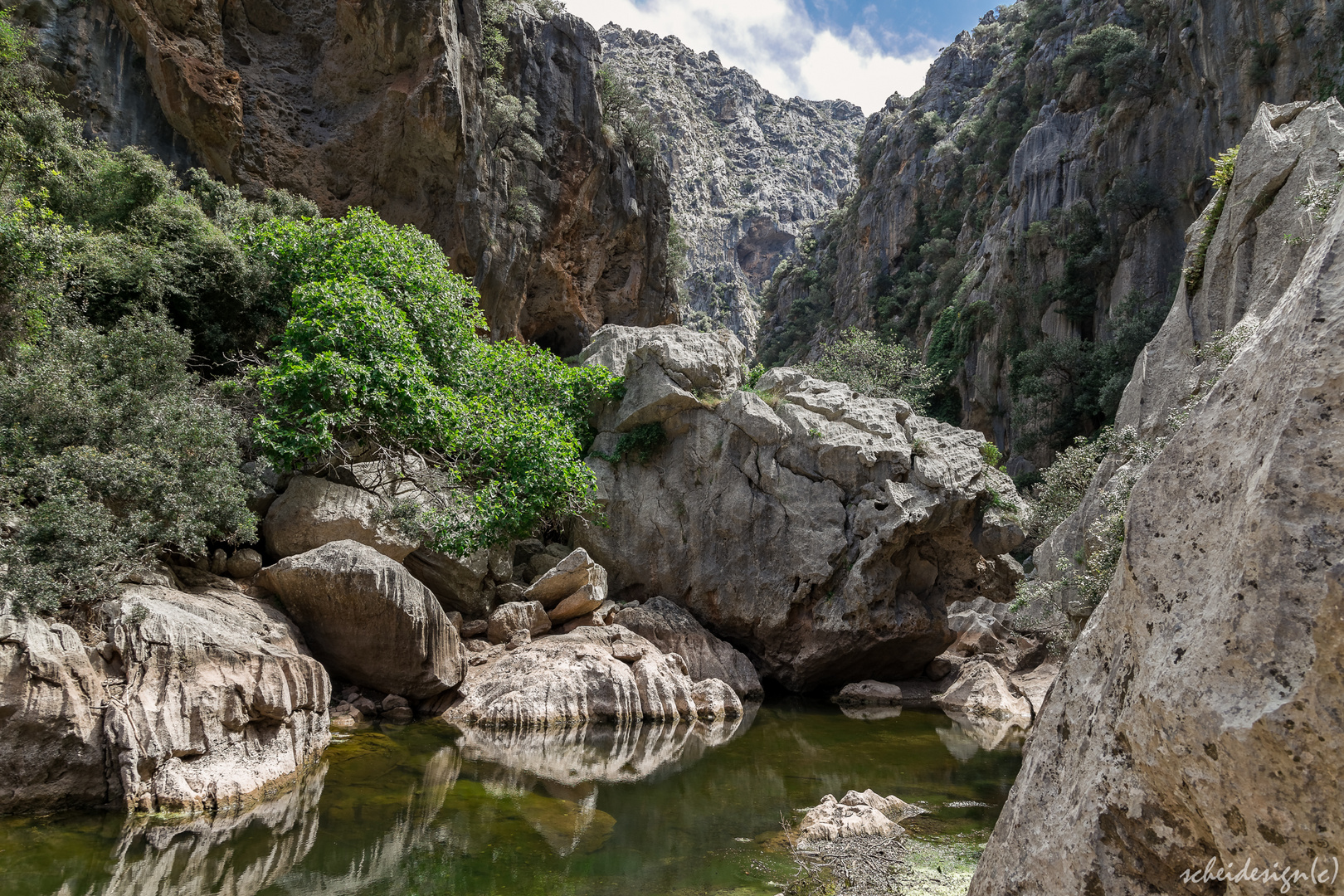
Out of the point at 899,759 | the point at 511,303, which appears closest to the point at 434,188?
the point at 511,303

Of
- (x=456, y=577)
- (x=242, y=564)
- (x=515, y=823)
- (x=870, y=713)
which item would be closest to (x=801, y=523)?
(x=870, y=713)

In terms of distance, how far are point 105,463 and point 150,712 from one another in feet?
10.7

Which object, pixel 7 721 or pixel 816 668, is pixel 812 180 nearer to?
pixel 816 668

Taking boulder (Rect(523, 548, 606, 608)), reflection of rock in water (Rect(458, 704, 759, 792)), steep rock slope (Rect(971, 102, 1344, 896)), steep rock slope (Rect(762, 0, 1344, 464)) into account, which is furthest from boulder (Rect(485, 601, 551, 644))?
steep rock slope (Rect(762, 0, 1344, 464))

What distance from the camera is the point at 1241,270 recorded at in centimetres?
1378

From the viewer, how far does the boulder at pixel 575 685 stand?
1217cm

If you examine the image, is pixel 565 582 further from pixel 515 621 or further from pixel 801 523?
pixel 801 523

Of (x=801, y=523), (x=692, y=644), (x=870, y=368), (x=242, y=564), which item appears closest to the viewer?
(x=242, y=564)

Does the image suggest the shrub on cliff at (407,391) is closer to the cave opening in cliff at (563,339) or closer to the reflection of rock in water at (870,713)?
the reflection of rock in water at (870,713)

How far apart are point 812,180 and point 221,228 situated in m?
112

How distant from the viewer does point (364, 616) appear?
36.0 ft

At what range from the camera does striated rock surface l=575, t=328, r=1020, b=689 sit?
17.1 meters

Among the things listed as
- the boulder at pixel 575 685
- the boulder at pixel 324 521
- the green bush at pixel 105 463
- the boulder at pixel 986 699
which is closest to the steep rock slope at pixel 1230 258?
the boulder at pixel 986 699

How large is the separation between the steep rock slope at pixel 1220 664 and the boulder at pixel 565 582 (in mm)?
12131
